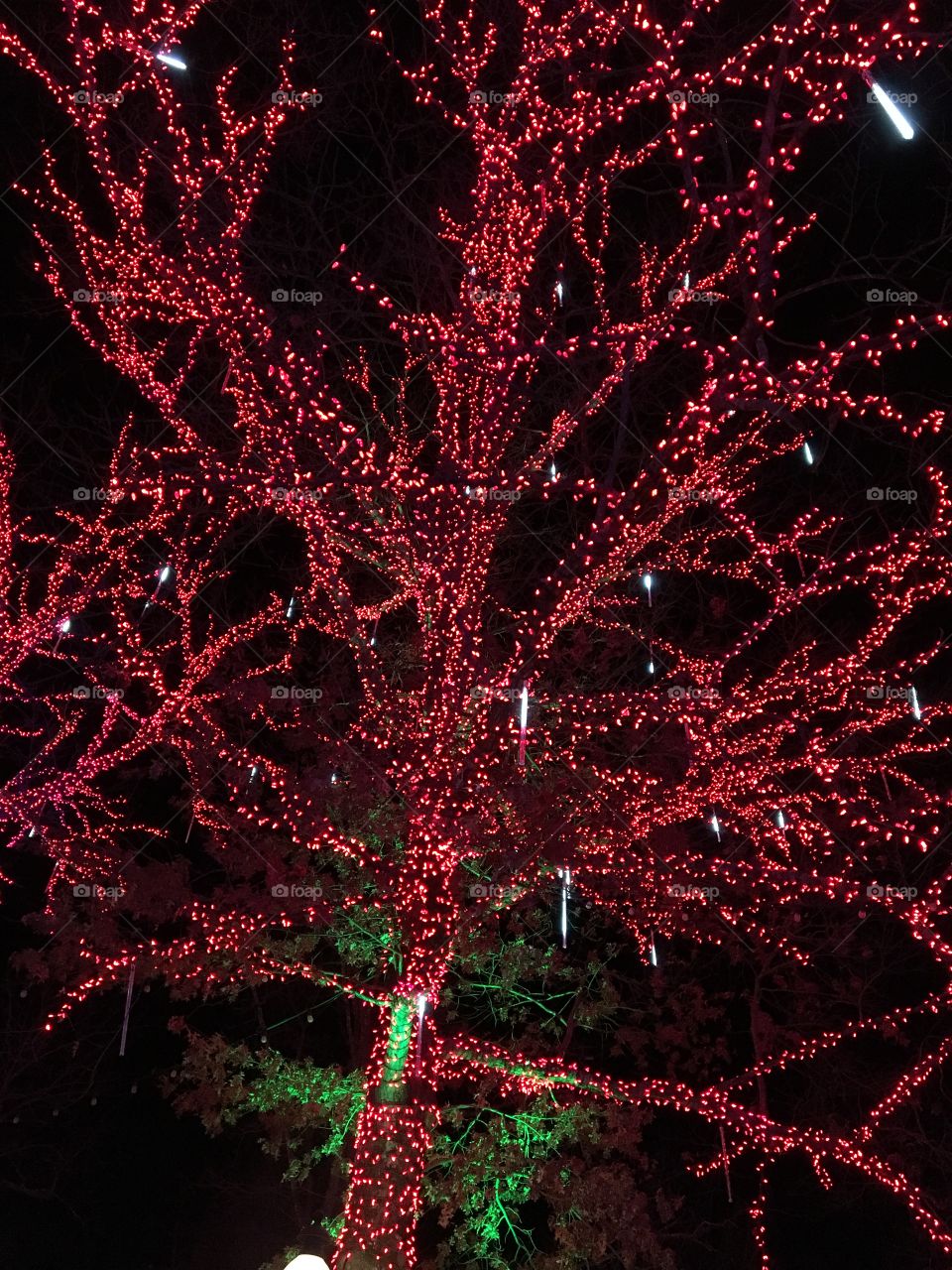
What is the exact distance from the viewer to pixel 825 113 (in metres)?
6.80

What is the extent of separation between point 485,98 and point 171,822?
8896mm

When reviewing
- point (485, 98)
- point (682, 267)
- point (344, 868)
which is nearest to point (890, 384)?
point (682, 267)

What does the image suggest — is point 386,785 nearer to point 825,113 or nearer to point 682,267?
point 682,267
